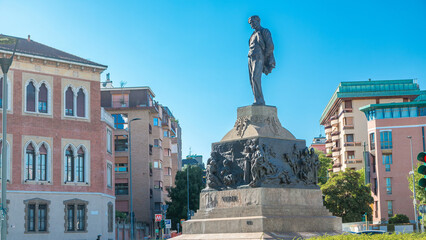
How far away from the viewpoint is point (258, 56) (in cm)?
1819

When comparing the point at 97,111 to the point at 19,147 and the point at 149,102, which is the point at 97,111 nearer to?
the point at 19,147

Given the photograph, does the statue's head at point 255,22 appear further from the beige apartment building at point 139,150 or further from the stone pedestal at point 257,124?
the beige apartment building at point 139,150

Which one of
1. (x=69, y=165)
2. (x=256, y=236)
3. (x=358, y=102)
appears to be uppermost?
(x=358, y=102)

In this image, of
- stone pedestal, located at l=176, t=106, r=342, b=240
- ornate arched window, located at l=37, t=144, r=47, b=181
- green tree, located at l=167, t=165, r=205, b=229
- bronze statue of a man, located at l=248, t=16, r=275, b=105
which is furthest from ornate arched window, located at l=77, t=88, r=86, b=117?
stone pedestal, located at l=176, t=106, r=342, b=240

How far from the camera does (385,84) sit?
98.6 metres

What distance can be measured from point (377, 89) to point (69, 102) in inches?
2365

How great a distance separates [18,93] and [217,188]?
34.0 meters

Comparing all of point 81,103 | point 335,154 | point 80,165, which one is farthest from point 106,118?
point 335,154

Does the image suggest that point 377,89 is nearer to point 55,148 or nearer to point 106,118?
point 106,118

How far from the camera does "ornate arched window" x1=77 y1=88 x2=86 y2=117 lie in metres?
51.7

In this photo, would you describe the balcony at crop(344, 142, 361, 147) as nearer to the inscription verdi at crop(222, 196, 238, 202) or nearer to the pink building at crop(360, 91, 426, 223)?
the pink building at crop(360, 91, 426, 223)

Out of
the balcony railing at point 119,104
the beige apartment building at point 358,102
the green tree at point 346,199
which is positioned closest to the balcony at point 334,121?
the beige apartment building at point 358,102

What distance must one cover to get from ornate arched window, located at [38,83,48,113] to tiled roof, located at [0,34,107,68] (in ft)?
7.88

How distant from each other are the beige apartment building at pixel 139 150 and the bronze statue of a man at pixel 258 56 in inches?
2253
